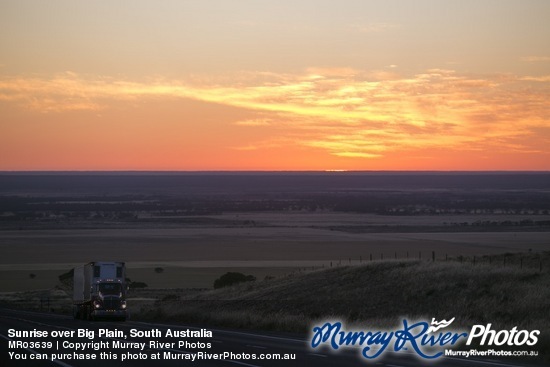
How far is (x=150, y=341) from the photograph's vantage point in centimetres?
3112

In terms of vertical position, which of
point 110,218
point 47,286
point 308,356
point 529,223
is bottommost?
point 308,356

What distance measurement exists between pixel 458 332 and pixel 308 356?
718 cm

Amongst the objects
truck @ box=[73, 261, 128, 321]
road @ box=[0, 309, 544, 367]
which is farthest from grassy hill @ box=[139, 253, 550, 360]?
road @ box=[0, 309, 544, 367]

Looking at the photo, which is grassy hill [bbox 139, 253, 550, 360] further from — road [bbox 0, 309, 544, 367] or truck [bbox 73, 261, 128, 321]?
road [bbox 0, 309, 544, 367]

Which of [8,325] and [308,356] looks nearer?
[308,356]

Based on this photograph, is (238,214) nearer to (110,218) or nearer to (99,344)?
(110,218)

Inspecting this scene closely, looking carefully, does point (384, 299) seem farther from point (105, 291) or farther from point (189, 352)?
point (189, 352)

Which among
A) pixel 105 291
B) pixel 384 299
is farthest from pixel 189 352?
pixel 384 299

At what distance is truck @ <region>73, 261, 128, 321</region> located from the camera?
4438 centimetres

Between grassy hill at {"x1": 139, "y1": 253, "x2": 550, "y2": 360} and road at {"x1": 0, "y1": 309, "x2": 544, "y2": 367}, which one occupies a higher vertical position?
grassy hill at {"x1": 139, "y1": 253, "x2": 550, "y2": 360}

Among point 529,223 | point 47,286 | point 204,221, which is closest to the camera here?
point 47,286

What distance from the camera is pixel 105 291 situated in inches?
1759

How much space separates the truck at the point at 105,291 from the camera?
44.4 meters

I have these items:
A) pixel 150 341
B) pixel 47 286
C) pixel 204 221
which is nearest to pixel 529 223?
pixel 204 221
